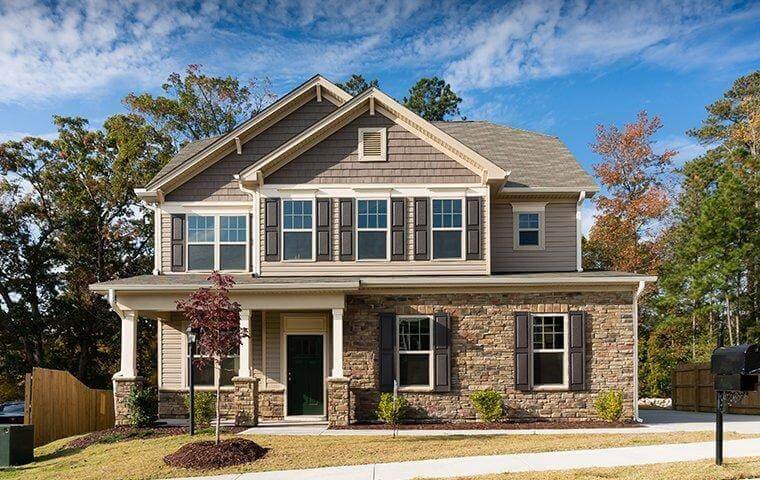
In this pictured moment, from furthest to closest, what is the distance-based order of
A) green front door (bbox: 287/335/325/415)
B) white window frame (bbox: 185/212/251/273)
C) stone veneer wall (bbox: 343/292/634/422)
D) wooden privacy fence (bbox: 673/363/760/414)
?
wooden privacy fence (bbox: 673/363/760/414) < white window frame (bbox: 185/212/251/273) < green front door (bbox: 287/335/325/415) < stone veneer wall (bbox: 343/292/634/422)

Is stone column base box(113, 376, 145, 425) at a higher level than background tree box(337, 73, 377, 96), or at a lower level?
lower

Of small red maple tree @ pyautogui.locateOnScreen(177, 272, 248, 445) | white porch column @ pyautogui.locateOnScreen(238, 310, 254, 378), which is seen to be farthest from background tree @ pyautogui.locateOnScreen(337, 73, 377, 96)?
small red maple tree @ pyautogui.locateOnScreen(177, 272, 248, 445)

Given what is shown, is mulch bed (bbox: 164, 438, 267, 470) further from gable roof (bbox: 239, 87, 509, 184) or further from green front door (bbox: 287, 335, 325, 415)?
gable roof (bbox: 239, 87, 509, 184)

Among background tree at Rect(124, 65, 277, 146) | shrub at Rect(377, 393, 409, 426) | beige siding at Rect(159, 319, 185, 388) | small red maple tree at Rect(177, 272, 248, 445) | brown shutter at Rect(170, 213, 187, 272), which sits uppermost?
background tree at Rect(124, 65, 277, 146)

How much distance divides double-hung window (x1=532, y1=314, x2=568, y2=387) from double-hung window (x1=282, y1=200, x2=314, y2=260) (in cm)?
574

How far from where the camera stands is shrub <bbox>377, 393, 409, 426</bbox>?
631 inches

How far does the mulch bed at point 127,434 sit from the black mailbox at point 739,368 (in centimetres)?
975

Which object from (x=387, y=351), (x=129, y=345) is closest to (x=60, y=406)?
(x=129, y=345)

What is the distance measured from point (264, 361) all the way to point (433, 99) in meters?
26.3

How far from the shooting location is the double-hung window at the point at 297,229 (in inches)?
700

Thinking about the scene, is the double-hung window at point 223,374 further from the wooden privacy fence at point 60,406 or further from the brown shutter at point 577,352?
the brown shutter at point 577,352

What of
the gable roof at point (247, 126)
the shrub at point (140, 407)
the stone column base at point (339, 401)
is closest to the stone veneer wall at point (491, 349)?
A: the stone column base at point (339, 401)

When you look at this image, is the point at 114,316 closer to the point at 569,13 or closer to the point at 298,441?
the point at 298,441

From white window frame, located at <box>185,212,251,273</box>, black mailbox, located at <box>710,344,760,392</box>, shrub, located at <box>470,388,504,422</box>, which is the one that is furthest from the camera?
white window frame, located at <box>185,212,251,273</box>
